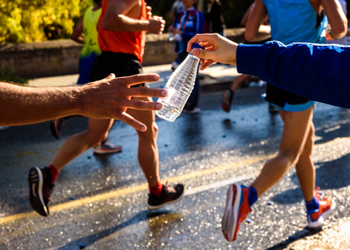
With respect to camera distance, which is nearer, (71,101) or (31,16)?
(71,101)

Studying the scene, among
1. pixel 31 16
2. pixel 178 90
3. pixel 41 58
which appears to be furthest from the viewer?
pixel 31 16

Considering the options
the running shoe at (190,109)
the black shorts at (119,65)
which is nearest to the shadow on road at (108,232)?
the black shorts at (119,65)

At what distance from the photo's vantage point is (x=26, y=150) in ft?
17.4

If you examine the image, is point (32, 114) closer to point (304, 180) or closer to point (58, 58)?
point (304, 180)

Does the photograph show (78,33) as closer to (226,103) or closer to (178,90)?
(226,103)

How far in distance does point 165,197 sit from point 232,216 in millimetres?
836

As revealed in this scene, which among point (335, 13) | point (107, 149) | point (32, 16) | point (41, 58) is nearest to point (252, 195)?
point (335, 13)

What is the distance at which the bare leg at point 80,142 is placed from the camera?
3.68 m

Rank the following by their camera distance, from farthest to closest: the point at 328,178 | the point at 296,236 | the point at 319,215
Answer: the point at 328,178
the point at 319,215
the point at 296,236

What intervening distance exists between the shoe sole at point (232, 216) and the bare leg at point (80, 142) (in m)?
1.43

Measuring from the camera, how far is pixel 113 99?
6.38 ft

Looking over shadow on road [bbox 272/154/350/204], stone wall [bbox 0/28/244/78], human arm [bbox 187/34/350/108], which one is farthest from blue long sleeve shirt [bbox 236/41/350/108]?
stone wall [bbox 0/28/244/78]

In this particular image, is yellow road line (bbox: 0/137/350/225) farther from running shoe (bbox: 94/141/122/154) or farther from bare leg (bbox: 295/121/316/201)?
bare leg (bbox: 295/121/316/201)

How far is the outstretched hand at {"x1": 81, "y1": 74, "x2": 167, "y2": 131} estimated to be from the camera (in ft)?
6.34
